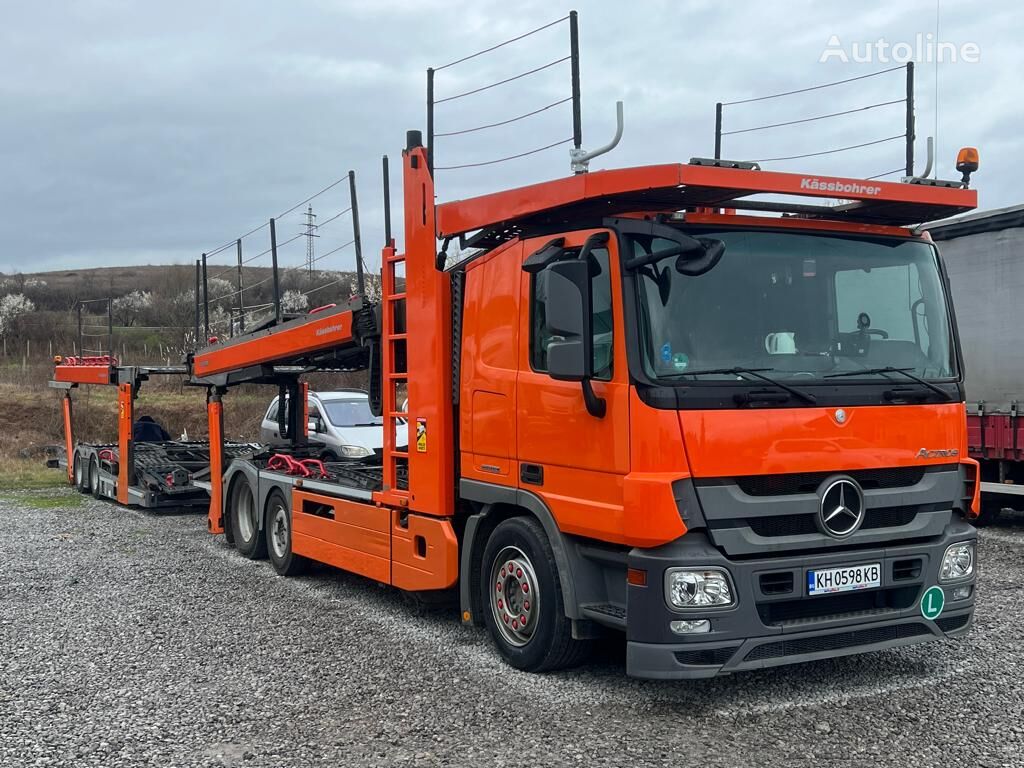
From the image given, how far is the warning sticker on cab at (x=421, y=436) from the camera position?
6650 millimetres

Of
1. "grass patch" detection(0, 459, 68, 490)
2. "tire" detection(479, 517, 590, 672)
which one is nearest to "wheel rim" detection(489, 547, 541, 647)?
"tire" detection(479, 517, 590, 672)

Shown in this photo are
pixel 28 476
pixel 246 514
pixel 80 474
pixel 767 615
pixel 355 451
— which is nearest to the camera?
pixel 767 615

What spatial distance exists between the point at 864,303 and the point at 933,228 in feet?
23.2

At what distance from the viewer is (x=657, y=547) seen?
4.78 meters

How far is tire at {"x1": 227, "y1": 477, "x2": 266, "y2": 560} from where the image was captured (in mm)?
9836

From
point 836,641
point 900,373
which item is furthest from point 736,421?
point 836,641

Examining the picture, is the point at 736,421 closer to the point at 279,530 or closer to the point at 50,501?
the point at 279,530

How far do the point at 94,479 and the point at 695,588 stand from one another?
14.1 metres

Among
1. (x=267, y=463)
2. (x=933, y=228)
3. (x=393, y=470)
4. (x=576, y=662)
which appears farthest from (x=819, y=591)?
(x=933, y=228)

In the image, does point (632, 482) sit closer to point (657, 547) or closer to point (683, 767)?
point (657, 547)

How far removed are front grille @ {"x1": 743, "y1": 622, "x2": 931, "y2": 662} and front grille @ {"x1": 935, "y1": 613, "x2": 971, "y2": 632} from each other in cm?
11

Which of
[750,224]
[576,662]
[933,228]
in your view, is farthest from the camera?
[933,228]

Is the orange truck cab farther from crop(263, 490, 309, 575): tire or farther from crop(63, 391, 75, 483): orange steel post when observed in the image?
crop(63, 391, 75, 483): orange steel post

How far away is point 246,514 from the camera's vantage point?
10.2m
